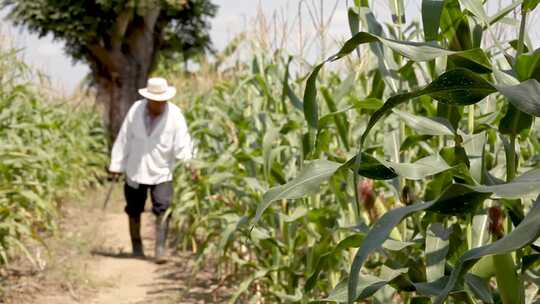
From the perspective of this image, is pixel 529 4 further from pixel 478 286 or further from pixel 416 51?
pixel 478 286

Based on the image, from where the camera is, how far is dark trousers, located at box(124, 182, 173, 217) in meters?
6.19

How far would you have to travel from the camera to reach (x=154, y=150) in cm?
615

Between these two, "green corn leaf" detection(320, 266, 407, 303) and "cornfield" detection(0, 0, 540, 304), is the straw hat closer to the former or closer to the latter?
"cornfield" detection(0, 0, 540, 304)

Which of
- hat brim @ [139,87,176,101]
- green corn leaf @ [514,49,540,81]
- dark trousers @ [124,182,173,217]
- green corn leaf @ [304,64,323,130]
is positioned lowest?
dark trousers @ [124,182,173,217]

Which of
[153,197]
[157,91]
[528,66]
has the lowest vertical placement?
[153,197]

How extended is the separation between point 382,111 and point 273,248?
7.77 feet

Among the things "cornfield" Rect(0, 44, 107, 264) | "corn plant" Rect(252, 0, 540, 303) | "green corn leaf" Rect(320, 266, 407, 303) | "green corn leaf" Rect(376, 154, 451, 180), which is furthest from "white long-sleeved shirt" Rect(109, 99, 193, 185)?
"green corn leaf" Rect(376, 154, 451, 180)

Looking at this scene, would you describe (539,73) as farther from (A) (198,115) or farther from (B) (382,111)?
(A) (198,115)

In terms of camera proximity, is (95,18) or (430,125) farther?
(95,18)

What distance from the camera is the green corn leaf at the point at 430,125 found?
1.72 metres

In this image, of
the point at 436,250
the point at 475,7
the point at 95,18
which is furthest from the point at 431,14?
the point at 95,18

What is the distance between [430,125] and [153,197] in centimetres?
469

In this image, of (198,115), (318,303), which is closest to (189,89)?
(198,115)

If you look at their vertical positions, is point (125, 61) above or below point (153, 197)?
above
